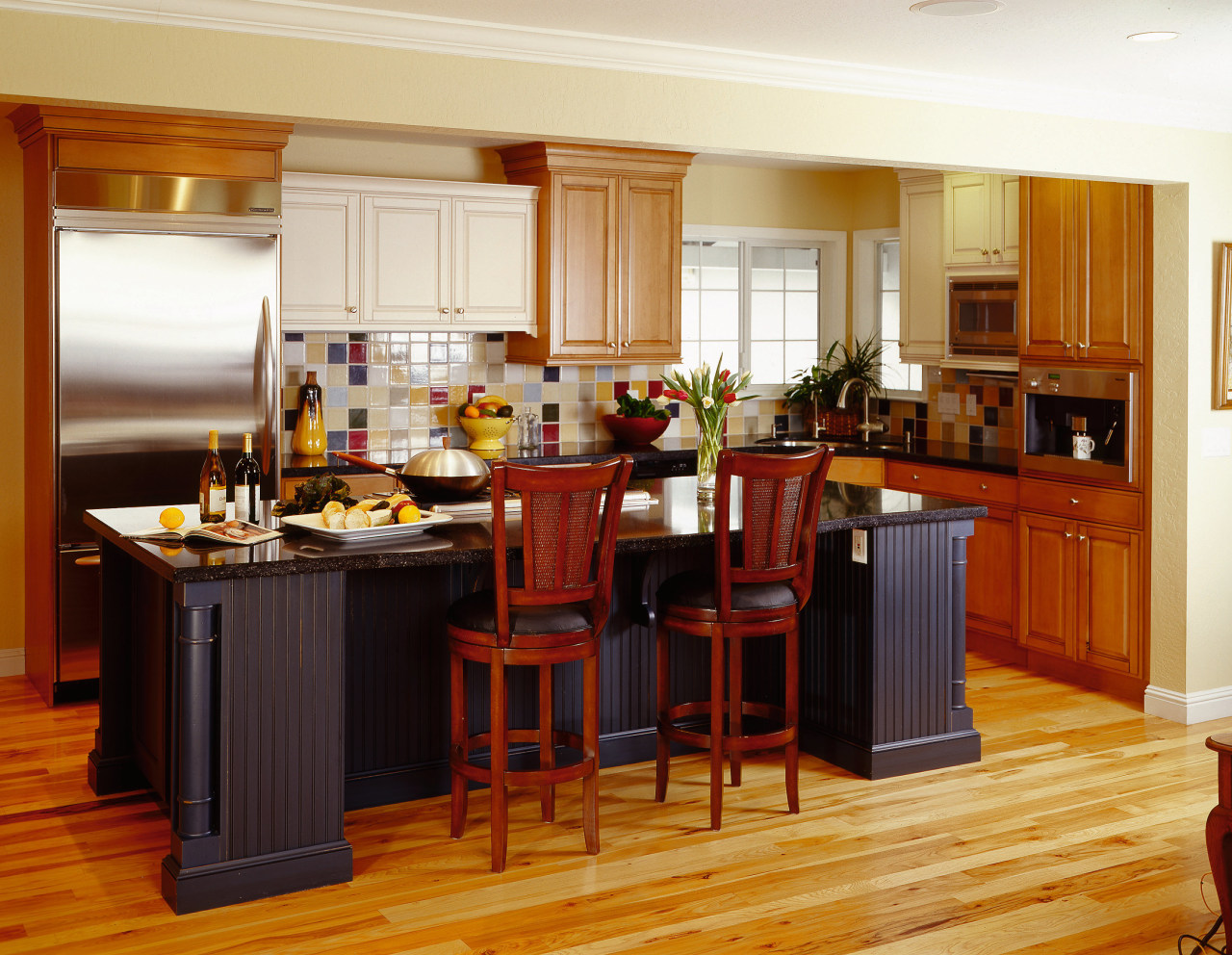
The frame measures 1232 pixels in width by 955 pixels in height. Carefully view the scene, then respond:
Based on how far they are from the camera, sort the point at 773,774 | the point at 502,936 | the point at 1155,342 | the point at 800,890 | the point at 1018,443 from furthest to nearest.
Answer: the point at 1018,443
the point at 1155,342
the point at 773,774
the point at 800,890
the point at 502,936

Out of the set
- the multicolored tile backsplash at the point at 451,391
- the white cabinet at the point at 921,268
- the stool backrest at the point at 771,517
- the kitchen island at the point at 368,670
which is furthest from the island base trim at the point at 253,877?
the white cabinet at the point at 921,268

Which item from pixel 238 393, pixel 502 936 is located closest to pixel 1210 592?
pixel 502 936

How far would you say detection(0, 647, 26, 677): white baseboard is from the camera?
5.59 metres

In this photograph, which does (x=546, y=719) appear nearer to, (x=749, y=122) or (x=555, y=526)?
(x=555, y=526)

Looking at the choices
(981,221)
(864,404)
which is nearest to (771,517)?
(981,221)

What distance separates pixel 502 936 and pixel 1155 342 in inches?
137

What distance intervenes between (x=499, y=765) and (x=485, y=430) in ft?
9.40

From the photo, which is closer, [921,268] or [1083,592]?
[1083,592]

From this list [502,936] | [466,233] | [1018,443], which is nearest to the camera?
[502,936]

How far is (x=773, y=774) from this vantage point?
4324 mm

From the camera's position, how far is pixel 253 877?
130 inches

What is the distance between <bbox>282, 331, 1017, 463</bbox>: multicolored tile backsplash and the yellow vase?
0.15m

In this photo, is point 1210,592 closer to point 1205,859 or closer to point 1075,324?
point 1075,324

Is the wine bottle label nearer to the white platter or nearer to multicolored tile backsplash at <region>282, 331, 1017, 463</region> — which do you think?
the white platter
